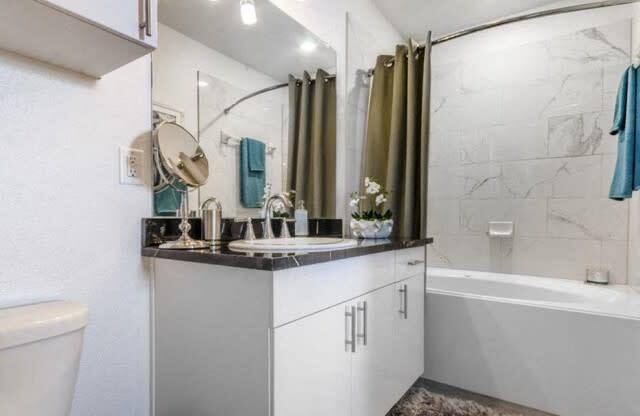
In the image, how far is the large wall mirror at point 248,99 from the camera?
4.31 feet

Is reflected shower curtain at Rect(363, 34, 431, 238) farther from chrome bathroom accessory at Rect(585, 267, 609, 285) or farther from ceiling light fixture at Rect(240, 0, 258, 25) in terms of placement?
chrome bathroom accessory at Rect(585, 267, 609, 285)

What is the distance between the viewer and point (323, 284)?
1128mm

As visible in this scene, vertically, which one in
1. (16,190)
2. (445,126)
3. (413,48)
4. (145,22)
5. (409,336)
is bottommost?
(409,336)

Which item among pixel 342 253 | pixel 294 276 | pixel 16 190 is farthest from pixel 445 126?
pixel 16 190

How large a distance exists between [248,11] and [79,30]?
3.02ft

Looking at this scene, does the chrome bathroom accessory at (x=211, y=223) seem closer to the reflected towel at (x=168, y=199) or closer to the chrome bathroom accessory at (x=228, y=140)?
the reflected towel at (x=168, y=199)

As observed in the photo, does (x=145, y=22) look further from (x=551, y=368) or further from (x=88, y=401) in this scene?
(x=551, y=368)

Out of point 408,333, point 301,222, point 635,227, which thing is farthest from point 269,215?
point 635,227

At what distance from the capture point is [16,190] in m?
0.92

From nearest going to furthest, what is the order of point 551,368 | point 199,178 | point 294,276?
point 294,276 < point 199,178 < point 551,368

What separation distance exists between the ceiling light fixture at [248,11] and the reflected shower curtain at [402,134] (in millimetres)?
990

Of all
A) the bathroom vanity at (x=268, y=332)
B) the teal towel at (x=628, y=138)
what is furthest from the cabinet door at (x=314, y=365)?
the teal towel at (x=628, y=138)

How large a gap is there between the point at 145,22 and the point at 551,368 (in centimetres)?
214

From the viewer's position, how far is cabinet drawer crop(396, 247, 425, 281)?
5.45 feet
